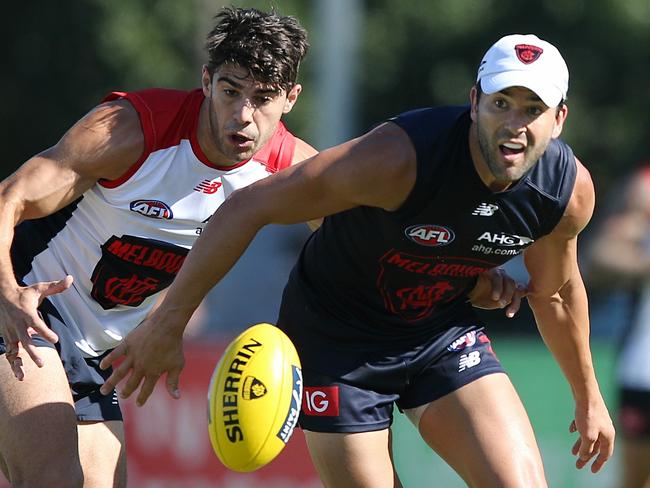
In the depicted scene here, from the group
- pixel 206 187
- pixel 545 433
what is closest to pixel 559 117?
pixel 206 187

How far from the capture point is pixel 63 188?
16.9 feet

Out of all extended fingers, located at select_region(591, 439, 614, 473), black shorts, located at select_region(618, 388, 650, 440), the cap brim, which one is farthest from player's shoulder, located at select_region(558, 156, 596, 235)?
black shorts, located at select_region(618, 388, 650, 440)

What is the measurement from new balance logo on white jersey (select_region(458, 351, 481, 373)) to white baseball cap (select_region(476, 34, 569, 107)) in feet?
3.88

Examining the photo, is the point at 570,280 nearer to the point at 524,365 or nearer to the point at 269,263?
the point at 524,365

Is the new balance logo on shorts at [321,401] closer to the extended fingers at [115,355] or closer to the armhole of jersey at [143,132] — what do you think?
the extended fingers at [115,355]

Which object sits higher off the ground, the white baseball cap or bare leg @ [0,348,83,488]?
the white baseball cap

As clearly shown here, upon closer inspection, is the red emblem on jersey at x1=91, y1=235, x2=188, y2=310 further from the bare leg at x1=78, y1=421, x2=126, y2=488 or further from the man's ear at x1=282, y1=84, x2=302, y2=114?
the man's ear at x1=282, y1=84, x2=302, y2=114

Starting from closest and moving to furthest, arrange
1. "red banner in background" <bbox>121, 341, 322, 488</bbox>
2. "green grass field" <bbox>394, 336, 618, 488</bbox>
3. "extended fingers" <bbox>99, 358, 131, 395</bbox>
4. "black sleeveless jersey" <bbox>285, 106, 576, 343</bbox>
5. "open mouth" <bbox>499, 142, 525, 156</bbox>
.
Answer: "extended fingers" <bbox>99, 358, 131, 395</bbox> < "open mouth" <bbox>499, 142, 525, 156</bbox> < "black sleeveless jersey" <bbox>285, 106, 576, 343</bbox> < "red banner in background" <bbox>121, 341, 322, 488</bbox> < "green grass field" <bbox>394, 336, 618, 488</bbox>

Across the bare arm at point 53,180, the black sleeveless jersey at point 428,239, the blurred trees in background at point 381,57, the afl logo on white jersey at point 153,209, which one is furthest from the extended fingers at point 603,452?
the blurred trees in background at point 381,57

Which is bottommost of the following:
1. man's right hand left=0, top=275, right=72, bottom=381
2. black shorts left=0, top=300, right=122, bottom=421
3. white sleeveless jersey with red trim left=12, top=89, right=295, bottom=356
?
black shorts left=0, top=300, right=122, bottom=421

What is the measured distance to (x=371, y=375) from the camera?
542 centimetres

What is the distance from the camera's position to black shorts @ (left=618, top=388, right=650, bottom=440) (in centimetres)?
735

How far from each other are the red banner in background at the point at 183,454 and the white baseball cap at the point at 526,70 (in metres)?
4.53

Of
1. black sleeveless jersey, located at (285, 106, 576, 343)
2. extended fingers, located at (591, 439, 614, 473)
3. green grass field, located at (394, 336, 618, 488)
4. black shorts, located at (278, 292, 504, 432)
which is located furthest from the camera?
green grass field, located at (394, 336, 618, 488)
